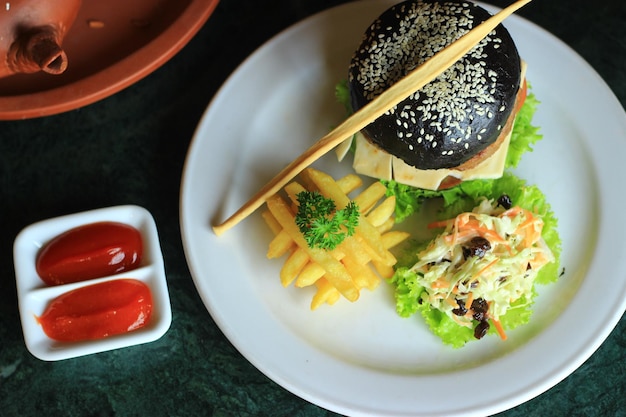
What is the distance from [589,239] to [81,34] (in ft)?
6.60

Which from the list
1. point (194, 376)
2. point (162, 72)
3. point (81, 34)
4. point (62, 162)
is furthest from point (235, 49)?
point (194, 376)

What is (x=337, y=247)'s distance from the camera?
2395mm

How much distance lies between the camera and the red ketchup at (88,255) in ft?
7.84

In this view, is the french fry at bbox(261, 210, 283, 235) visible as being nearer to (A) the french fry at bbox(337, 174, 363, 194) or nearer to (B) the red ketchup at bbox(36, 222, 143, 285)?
(A) the french fry at bbox(337, 174, 363, 194)

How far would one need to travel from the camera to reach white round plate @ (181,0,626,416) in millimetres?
2379

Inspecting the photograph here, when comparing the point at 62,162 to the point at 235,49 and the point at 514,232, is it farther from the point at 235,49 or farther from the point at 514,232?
the point at 514,232

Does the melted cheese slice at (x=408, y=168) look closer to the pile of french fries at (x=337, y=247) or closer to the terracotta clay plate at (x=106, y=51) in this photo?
the pile of french fries at (x=337, y=247)

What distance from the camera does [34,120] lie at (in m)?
2.79

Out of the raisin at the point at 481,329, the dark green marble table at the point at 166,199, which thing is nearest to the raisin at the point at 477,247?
the raisin at the point at 481,329

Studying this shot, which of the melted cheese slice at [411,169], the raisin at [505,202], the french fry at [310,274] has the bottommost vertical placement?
the french fry at [310,274]

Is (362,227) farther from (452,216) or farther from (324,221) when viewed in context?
(452,216)

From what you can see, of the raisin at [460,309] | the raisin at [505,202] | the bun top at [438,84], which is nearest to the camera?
the bun top at [438,84]

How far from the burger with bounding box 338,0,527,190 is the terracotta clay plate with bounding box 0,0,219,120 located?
2.15ft

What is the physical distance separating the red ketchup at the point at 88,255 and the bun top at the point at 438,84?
94 cm
